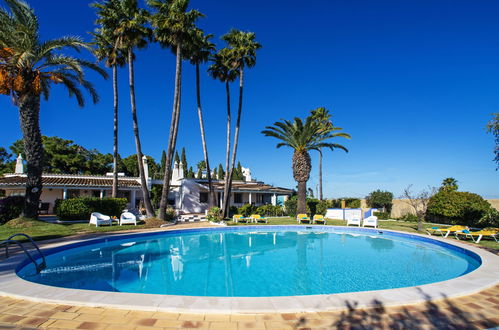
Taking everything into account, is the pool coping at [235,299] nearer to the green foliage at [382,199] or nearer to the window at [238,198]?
the green foliage at [382,199]

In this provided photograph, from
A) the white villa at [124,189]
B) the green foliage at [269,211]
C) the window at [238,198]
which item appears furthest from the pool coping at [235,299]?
the window at [238,198]

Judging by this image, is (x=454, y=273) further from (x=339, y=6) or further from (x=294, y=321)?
(x=339, y=6)

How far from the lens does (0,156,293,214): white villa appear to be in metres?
22.8

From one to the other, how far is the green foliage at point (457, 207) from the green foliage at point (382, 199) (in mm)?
5666

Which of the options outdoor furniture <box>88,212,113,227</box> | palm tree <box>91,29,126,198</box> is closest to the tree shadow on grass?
outdoor furniture <box>88,212,113,227</box>

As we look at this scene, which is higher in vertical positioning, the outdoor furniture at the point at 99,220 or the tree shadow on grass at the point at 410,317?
the outdoor furniture at the point at 99,220

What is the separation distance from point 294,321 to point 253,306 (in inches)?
26.7

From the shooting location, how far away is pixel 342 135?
22172 mm

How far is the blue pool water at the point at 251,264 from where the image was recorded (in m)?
6.88

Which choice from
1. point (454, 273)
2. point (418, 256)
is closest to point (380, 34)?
point (418, 256)

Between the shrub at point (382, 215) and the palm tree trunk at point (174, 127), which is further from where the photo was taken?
the shrub at point (382, 215)

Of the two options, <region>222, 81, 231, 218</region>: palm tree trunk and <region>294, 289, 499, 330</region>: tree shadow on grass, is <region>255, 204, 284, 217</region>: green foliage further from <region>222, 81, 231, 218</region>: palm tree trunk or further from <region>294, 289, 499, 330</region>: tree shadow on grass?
<region>294, 289, 499, 330</region>: tree shadow on grass

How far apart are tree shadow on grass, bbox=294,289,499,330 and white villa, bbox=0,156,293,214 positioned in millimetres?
24101

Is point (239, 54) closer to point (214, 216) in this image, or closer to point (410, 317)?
point (214, 216)
